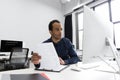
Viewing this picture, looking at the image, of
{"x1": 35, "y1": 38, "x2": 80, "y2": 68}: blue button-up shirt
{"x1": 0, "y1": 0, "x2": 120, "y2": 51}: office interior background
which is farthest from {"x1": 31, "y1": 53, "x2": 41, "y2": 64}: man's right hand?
{"x1": 0, "y1": 0, "x2": 120, "y2": 51}: office interior background

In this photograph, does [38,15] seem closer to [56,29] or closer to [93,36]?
[56,29]


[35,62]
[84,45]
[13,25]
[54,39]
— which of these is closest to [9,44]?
[13,25]

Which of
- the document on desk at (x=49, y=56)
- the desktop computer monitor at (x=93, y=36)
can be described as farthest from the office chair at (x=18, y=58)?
the desktop computer monitor at (x=93, y=36)

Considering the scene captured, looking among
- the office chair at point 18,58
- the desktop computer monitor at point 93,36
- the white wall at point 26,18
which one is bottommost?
the office chair at point 18,58

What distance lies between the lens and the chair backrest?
2.83 metres

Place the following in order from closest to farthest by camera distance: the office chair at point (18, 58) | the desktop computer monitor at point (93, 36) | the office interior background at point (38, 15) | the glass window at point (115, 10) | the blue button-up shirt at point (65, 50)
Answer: the desktop computer monitor at point (93, 36) → the blue button-up shirt at point (65, 50) → the office chair at point (18, 58) → the glass window at point (115, 10) → the office interior background at point (38, 15)

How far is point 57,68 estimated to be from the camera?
1.22 metres

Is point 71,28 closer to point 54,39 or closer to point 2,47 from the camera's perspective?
point 2,47

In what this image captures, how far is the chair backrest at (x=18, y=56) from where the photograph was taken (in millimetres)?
2828

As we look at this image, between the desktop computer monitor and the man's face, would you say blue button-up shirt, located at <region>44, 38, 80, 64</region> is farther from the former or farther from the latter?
the desktop computer monitor

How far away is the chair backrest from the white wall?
1397 mm

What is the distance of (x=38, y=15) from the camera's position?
4.92m

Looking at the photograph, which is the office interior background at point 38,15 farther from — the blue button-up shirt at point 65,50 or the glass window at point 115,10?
the blue button-up shirt at point 65,50

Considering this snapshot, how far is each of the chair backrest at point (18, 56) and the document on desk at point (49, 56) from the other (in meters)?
1.72
